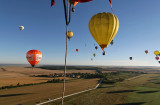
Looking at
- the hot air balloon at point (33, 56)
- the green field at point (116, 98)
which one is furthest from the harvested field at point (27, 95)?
the hot air balloon at point (33, 56)

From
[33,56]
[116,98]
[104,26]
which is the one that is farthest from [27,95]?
[104,26]

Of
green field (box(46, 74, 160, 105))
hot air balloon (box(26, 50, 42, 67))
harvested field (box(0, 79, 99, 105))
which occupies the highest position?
hot air balloon (box(26, 50, 42, 67))

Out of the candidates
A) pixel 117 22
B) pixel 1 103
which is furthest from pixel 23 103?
pixel 117 22

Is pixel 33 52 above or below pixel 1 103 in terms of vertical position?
above

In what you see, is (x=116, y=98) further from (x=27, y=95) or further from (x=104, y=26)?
(x=27, y=95)

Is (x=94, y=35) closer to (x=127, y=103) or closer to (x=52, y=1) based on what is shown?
(x=52, y=1)

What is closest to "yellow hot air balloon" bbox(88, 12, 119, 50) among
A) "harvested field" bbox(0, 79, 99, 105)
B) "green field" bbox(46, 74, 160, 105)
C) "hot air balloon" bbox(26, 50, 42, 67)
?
"green field" bbox(46, 74, 160, 105)

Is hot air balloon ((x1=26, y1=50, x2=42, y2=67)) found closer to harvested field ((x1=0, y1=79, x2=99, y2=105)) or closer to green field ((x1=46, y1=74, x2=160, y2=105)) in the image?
harvested field ((x1=0, y1=79, x2=99, y2=105))

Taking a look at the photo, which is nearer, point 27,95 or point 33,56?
point 33,56
